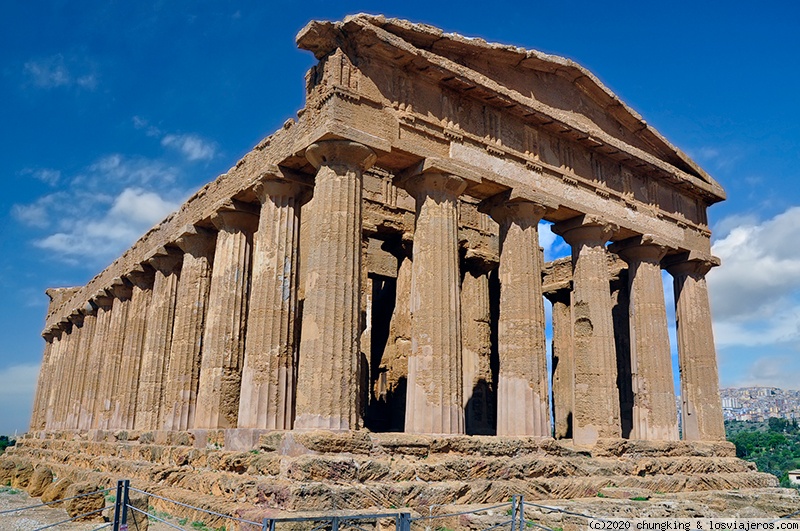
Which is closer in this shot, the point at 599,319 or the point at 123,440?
the point at 599,319

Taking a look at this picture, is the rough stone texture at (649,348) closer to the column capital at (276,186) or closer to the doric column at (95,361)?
the column capital at (276,186)

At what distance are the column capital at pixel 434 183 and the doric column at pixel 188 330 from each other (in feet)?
23.8

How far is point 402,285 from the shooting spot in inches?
836

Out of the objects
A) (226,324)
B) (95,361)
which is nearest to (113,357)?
(95,361)

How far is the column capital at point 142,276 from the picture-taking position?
79.6 feet

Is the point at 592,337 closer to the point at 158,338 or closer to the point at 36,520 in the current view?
the point at 158,338

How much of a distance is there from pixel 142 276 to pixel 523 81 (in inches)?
575

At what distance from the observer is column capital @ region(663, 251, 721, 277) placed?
2114cm

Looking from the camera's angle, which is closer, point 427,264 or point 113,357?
point 427,264

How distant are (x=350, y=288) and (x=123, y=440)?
11265 millimetres

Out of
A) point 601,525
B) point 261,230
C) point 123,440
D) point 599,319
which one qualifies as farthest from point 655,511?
point 123,440

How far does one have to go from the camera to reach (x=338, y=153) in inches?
549

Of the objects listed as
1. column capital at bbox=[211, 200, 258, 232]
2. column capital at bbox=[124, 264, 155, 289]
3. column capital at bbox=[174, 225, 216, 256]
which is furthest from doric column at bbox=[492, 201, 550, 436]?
column capital at bbox=[124, 264, 155, 289]

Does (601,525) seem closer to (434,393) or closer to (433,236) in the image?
(434,393)
